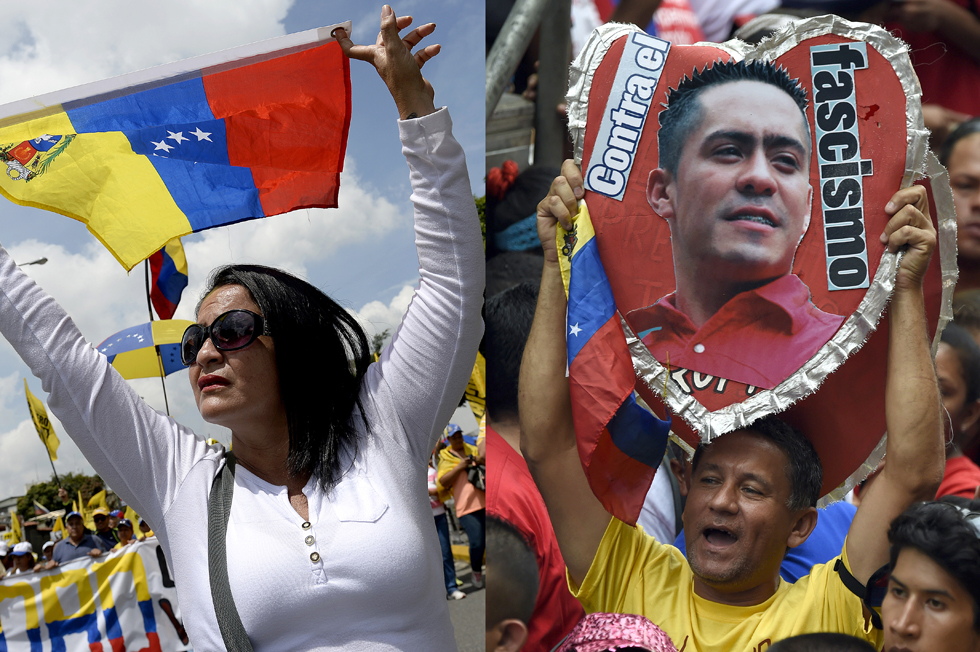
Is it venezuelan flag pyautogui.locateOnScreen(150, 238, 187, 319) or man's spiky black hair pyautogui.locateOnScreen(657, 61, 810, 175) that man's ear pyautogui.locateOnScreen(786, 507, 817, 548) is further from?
venezuelan flag pyautogui.locateOnScreen(150, 238, 187, 319)

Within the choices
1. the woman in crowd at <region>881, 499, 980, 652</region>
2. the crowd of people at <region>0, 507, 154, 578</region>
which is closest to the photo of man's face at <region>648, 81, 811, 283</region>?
the woman in crowd at <region>881, 499, 980, 652</region>

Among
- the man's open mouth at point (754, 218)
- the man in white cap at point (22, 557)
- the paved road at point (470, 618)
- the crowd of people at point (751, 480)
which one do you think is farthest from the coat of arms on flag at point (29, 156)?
the man in white cap at point (22, 557)

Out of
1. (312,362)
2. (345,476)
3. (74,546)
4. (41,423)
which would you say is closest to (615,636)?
(345,476)

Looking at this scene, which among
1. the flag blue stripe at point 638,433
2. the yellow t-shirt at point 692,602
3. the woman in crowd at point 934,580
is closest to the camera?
the woman in crowd at point 934,580

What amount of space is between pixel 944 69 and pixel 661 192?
925 millimetres

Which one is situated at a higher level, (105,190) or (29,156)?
(29,156)

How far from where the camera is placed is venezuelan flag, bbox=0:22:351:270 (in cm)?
200

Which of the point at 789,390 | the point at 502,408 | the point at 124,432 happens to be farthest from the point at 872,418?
the point at 124,432

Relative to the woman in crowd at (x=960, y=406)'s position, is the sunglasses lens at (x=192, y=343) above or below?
above

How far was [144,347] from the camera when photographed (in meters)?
6.63

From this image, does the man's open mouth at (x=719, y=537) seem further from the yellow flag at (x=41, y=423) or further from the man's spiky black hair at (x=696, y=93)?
the yellow flag at (x=41, y=423)

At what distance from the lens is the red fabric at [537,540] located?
2.94 meters

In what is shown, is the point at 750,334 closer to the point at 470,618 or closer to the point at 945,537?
the point at 945,537

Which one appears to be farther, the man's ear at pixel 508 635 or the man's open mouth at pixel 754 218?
the man's ear at pixel 508 635
